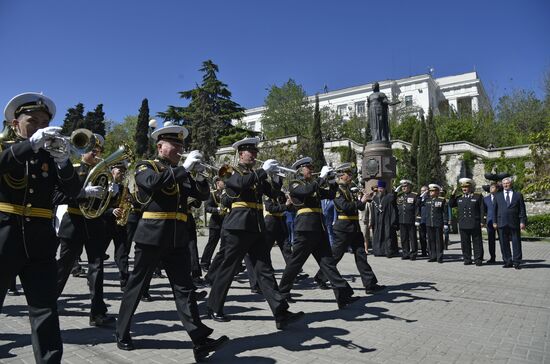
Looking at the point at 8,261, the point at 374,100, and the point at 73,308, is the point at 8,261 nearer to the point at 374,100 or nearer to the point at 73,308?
the point at 73,308

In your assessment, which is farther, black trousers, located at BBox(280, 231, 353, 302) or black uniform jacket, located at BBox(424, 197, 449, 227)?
black uniform jacket, located at BBox(424, 197, 449, 227)

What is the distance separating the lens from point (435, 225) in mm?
12203

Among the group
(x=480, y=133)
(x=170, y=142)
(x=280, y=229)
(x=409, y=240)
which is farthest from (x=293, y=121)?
(x=170, y=142)

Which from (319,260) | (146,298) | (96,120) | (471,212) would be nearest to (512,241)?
(471,212)

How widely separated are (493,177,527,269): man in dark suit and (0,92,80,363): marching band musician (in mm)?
10601

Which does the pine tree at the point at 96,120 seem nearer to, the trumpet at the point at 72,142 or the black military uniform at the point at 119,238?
the black military uniform at the point at 119,238

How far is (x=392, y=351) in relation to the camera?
15.0ft

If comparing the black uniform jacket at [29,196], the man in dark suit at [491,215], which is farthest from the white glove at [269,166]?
the man in dark suit at [491,215]

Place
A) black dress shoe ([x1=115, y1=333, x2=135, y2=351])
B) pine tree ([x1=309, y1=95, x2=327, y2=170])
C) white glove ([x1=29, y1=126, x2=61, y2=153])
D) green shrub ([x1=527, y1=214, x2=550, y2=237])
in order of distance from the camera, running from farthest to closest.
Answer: pine tree ([x1=309, y1=95, x2=327, y2=170])
green shrub ([x1=527, y1=214, x2=550, y2=237])
black dress shoe ([x1=115, y1=333, x2=135, y2=351])
white glove ([x1=29, y1=126, x2=61, y2=153])

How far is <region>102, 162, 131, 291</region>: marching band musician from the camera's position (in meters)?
7.02

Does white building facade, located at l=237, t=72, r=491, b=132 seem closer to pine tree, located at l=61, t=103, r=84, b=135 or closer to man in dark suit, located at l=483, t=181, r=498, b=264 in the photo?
pine tree, located at l=61, t=103, r=84, b=135

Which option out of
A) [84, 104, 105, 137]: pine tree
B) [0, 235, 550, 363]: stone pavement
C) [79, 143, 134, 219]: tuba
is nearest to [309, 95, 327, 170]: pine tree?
[0, 235, 550, 363]: stone pavement

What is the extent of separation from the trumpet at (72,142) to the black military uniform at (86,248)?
6.19ft

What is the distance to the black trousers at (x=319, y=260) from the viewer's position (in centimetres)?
637
